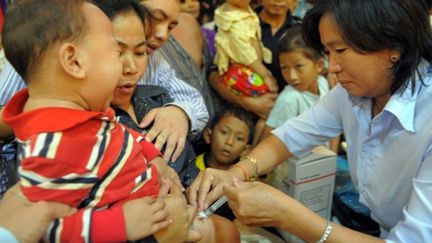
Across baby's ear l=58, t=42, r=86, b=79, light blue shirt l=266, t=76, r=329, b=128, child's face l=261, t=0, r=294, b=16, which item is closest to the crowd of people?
baby's ear l=58, t=42, r=86, b=79

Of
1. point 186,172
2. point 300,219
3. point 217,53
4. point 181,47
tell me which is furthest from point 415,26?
point 217,53

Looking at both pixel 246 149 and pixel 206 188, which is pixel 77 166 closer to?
pixel 206 188

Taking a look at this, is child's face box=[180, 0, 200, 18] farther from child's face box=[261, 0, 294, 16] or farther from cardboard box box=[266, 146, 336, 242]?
cardboard box box=[266, 146, 336, 242]

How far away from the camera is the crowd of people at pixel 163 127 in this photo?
831 mm

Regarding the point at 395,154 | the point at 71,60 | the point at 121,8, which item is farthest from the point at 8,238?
the point at 395,154

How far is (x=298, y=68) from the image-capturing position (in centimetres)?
232

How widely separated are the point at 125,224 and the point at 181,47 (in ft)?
4.19

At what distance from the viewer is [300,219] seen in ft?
3.83

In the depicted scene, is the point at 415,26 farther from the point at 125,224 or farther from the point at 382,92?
the point at 125,224

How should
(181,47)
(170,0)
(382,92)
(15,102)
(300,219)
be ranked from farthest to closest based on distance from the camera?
1. (181,47)
2. (170,0)
3. (382,92)
4. (300,219)
5. (15,102)

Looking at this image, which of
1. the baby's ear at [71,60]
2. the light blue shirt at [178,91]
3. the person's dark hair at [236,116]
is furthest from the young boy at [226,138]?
the baby's ear at [71,60]

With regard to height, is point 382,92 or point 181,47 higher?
point 382,92

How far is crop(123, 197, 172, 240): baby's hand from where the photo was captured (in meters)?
0.89

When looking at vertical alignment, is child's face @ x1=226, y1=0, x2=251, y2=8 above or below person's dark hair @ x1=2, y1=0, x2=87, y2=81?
below
